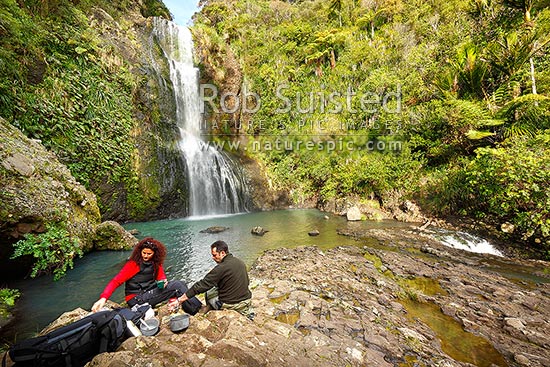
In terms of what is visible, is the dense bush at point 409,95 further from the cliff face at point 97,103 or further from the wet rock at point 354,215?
the cliff face at point 97,103

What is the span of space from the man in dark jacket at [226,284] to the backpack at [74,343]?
38.1 inches

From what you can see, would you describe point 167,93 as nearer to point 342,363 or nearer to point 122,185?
point 122,185

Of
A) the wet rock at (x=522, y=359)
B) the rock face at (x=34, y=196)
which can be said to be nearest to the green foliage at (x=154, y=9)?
the rock face at (x=34, y=196)

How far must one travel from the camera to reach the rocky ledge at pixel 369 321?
9.01 feet

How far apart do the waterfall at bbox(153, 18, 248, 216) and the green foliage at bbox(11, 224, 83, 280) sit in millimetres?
10009

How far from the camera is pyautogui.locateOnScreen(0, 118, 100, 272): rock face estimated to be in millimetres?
5211

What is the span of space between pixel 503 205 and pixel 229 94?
21027 mm

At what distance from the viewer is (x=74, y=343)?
2434 mm

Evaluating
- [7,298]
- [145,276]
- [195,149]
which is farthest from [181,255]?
[195,149]

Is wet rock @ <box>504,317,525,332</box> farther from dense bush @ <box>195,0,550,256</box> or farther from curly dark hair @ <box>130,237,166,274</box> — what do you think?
curly dark hair @ <box>130,237,166,274</box>

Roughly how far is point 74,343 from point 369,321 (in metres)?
4.20

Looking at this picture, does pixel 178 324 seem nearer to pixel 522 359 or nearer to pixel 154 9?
pixel 522 359

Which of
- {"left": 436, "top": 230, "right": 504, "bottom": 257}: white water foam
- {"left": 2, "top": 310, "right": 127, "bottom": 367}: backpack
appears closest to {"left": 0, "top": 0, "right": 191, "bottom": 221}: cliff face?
{"left": 2, "top": 310, "right": 127, "bottom": 367}: backpack

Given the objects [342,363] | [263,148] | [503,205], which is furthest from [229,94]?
[342,363]
